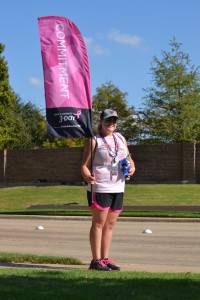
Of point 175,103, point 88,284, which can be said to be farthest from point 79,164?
point 88,284

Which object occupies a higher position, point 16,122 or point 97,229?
point 16,122

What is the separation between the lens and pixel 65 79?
27.5 feet

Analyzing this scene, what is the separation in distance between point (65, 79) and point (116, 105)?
5522cm

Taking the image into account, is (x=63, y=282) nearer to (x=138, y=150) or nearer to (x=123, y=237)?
(x=123, y=237)

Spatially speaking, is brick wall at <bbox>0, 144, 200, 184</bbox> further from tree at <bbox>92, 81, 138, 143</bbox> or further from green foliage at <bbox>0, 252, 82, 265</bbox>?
green foliage at <bbox>0, 252, 82, 265</bbox>

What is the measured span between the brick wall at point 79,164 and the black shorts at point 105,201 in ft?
99.6

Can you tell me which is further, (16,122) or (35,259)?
(16,122)

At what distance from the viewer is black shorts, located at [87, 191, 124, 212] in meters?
8.33

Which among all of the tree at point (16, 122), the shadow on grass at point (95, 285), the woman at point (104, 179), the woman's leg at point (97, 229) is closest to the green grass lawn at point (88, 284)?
the shadow on grass at point (95, 285)

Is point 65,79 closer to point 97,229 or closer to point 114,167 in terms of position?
point 114,167

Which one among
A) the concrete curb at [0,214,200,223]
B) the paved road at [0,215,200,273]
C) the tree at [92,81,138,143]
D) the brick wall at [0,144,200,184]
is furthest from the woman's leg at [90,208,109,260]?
the tree at [92,81,138,143]

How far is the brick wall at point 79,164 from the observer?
127ft

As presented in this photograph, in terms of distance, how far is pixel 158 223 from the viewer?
2100 centimetres

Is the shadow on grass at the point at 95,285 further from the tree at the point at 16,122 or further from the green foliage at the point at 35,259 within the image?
the tree at the point at 16,122
